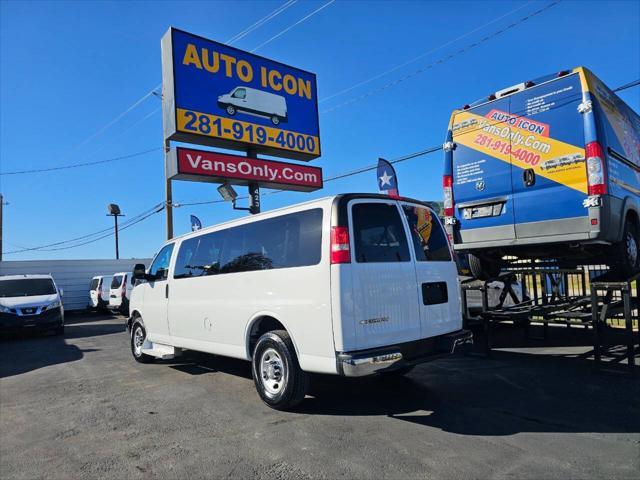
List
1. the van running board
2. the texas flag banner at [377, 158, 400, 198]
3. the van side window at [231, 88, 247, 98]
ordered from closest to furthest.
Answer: the van running board < the texas flag banner at [377, 158, 400, 198] < the van side window at [231, 88, 247, 98]

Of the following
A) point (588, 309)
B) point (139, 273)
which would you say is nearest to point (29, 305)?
point (139, 273)

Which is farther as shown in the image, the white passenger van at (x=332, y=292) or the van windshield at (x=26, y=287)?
the van windshield at (x=26, y=287)

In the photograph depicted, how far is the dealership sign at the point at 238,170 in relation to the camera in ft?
40.3

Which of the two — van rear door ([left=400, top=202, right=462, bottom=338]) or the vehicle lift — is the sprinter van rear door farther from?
van rear door ([left=400, top=202, right=462, bottom=338])

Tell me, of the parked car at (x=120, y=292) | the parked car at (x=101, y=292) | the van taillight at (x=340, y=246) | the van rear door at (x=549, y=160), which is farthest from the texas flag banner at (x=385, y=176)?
the parked car at (x=101, y=292)

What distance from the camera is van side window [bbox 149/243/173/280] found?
770cm

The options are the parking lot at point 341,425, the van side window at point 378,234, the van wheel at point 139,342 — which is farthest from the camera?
the van wheel at point 139,342

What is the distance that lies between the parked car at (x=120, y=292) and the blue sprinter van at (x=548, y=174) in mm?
15208

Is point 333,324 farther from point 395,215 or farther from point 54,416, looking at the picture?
point 54,416

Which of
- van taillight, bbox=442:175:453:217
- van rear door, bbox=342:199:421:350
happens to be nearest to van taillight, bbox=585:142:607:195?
van taillight, bbox=442:175:453:217

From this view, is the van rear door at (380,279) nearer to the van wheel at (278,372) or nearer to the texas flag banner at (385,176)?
the van wheel at (278,372)

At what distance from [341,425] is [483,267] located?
4565mm

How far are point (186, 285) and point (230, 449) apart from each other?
3307 millimetres

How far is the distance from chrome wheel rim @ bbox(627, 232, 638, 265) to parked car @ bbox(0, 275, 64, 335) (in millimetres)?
14211
